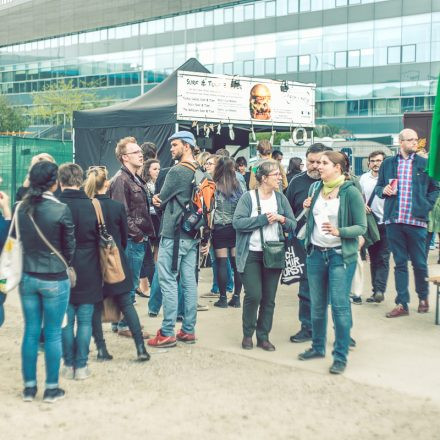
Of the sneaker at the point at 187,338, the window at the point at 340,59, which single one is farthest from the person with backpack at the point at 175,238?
the window at the point at 340,59

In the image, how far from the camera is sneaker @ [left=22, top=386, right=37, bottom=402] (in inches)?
203

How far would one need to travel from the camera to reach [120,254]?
6086mm

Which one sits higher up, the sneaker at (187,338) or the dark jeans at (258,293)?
the dark jeans at (258,293)

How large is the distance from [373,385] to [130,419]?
6.64ft

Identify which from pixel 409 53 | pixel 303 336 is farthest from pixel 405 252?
pixel 409 53

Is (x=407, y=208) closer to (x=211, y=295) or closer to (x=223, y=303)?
(x=223, y=303)

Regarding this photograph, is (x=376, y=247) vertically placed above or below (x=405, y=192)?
below

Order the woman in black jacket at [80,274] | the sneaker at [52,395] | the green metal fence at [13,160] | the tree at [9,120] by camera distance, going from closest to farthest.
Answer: the sneaker at [52,395] → the woman in black jacket at [80,274] → the green metal fence at [13,160] → the tree at [9,120]

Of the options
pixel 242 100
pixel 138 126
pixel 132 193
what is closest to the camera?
pixel 132 193

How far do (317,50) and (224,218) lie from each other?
146ft

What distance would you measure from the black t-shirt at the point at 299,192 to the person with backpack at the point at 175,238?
1.07 meters

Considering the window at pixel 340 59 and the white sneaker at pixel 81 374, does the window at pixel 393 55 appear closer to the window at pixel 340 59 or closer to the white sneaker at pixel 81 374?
the window at pixel 340 59

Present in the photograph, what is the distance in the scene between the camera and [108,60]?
2542 inches

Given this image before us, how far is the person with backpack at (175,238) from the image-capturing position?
6629mm
